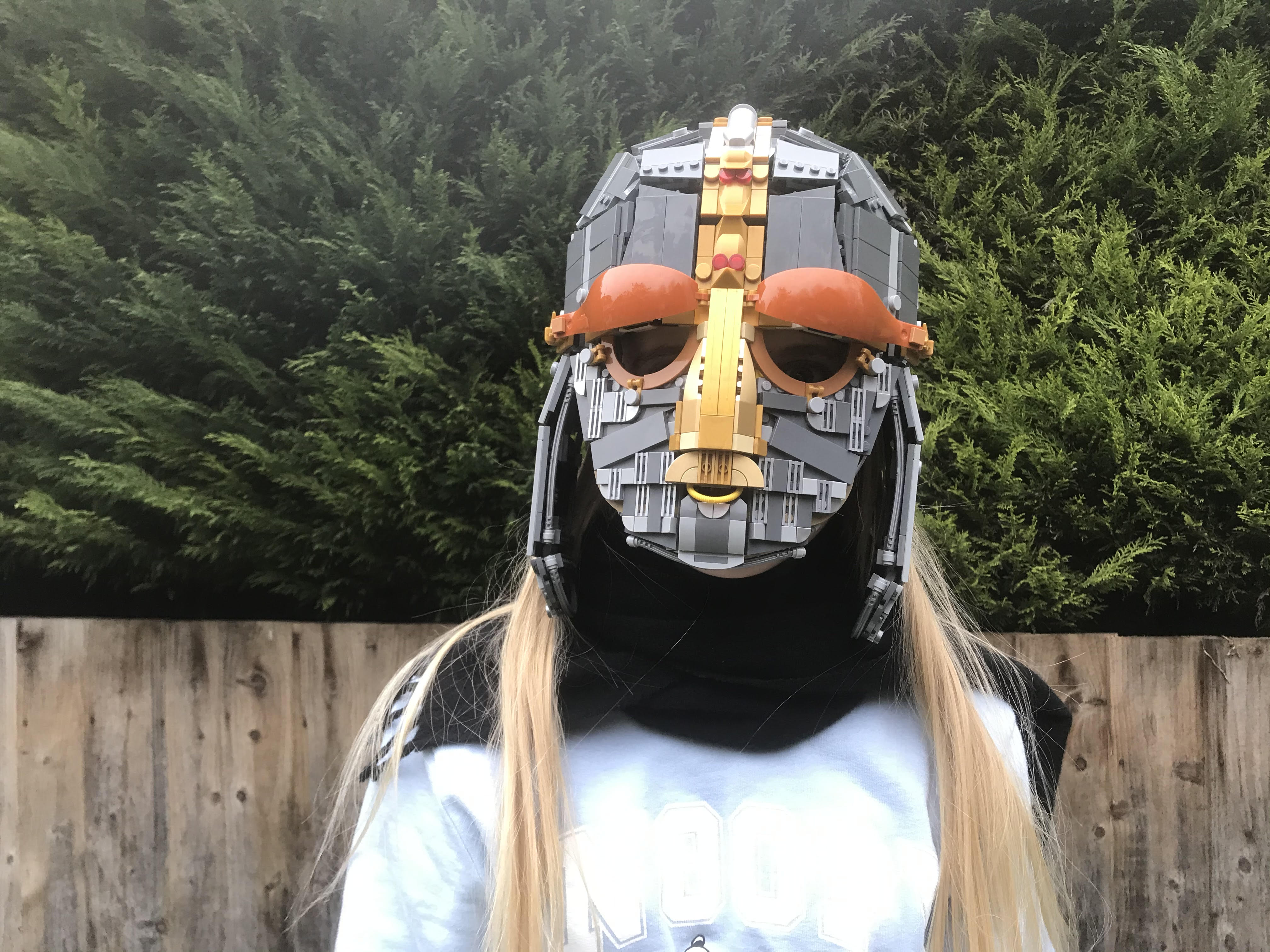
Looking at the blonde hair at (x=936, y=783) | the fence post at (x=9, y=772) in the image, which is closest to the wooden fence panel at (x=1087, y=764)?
the blonde hair at (x=936, y=783)

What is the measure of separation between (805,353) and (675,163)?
1.32 ft

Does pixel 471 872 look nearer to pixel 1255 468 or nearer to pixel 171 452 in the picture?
pixel 171 452

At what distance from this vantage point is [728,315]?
1.32 metres

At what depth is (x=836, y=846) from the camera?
1286 mm

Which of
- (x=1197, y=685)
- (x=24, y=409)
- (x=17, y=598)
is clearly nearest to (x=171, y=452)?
(x=24, y=409)

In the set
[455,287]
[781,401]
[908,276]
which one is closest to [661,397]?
[781,401]

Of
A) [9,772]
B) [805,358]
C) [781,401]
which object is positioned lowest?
[9,772]

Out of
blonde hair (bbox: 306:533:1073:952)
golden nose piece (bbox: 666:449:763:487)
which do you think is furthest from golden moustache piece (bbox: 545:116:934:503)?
blonde hair (bbox: 306:533:1073:952)

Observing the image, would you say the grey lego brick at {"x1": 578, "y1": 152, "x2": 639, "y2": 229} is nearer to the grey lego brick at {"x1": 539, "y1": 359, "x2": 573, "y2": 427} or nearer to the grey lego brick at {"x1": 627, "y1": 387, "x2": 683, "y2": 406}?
the grey lego brick at {"x1": 539, "y1": 359, "x2": 573, "y2": 427}

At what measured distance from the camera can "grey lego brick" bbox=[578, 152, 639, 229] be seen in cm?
151

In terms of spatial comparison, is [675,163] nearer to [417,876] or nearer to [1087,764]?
[417,876]

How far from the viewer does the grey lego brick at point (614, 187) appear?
4.95 feet

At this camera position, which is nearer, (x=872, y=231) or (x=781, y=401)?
(x=781, y=401)

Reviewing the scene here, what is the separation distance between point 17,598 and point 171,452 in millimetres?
906
